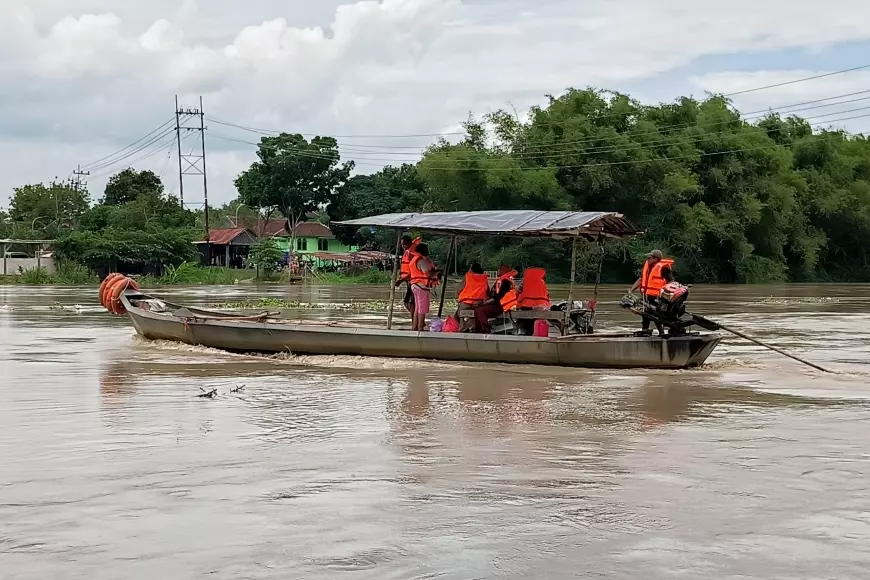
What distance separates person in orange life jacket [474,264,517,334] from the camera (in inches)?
496

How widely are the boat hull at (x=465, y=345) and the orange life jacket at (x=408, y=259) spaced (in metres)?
0.79

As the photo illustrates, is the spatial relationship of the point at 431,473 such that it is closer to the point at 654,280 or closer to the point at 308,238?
the point at 654,280

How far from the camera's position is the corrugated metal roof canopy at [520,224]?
1198 centimetres

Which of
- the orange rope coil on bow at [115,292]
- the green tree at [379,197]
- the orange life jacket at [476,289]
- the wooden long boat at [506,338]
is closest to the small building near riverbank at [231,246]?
the green tree at [379,197]

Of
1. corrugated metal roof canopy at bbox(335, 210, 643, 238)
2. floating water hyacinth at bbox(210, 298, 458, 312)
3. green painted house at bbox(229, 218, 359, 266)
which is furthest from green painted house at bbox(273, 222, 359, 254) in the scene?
corrugated metal roof canopy at bbox(335, 210, 643, 238)

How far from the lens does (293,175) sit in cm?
5772

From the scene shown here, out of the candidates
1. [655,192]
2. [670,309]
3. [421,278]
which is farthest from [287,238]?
[670,309]

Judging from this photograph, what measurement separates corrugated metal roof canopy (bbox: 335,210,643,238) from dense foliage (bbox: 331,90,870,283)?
28261 millimetres

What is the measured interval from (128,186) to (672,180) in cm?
3338

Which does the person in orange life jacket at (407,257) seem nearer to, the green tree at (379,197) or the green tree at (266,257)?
the green tree at (266,257)

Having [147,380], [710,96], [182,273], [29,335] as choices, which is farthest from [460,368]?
[710,96]

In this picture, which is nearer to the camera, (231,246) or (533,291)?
(533,291)

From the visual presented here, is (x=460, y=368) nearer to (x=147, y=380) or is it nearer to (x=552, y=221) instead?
(x=552, y=221)

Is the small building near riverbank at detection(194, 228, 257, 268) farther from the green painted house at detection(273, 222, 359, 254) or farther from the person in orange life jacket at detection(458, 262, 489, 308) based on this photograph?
the person in orange life jacket at detection(458, 262, 489, 308)
